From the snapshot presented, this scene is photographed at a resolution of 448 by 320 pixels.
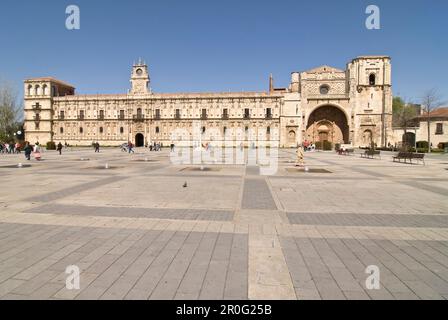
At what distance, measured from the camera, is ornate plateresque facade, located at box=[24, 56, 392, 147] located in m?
56.5

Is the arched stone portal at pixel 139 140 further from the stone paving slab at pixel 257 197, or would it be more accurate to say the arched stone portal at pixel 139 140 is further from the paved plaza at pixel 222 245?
the paved plaza at pixel 222 245

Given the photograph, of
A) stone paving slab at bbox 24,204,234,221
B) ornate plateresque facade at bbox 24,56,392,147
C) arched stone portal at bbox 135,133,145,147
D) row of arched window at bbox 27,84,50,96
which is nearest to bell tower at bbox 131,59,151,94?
ornate plateresque facade at bbox 24,56,392,147

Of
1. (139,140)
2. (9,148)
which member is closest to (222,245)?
(9,148)

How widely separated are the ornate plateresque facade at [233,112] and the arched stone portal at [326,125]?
0.19 m

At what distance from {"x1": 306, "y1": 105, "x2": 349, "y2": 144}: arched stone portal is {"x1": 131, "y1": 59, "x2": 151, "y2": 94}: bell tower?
121 ft

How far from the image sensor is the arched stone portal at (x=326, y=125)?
59.2m

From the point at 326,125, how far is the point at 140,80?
1655 inches

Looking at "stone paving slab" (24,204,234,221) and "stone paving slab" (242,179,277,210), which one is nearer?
"stone paving slab" (24,204,234,221)

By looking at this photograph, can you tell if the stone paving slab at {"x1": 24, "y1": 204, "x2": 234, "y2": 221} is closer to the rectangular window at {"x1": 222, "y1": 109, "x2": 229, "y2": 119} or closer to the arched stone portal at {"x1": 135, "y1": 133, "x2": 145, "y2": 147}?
the rectangular window at {"x1": 222, "y1": 109, "x2": 229, "y2": 119}

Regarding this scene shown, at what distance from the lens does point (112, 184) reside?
35.8 feet

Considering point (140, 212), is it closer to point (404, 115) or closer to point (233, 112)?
point (233, 112)

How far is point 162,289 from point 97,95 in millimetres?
70668

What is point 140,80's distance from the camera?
209 feet
